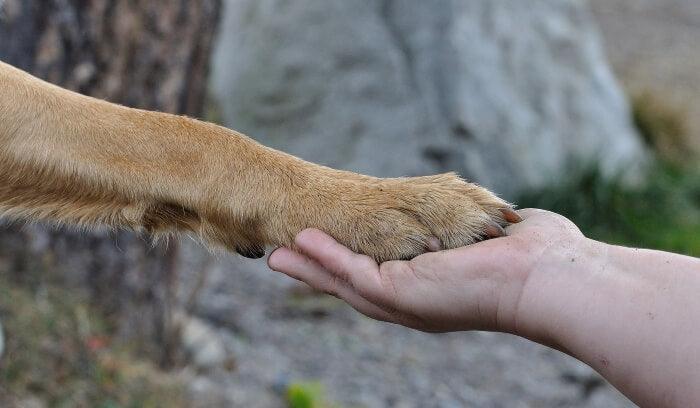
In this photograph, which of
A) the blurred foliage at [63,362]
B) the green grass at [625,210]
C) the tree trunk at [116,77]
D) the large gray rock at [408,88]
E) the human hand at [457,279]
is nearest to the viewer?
the human hand at [457,279]

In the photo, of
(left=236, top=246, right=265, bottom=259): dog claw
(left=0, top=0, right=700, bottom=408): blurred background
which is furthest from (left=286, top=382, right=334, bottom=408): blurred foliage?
(left=236, top=246, right=265, bottom=259): dog claw

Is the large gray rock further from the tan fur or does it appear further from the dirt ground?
A: the tan fur

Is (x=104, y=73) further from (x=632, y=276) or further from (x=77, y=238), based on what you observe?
(x=632, y=276)

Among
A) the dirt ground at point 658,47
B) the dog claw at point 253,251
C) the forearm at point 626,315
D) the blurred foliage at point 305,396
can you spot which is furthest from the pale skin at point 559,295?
the dirt ground at point 658,47

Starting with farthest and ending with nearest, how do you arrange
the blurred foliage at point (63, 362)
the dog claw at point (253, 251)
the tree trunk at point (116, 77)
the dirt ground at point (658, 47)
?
the dirt ground at point (658, 47), the tree trunk at point (116, 77), the blurred foliage at point (63, 362), the dog claw at point (253, 251)

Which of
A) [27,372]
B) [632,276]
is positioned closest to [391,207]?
[632,276]

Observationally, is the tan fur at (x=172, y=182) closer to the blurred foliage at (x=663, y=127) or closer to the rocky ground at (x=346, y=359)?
the rocky ground at (x=346, y=359)

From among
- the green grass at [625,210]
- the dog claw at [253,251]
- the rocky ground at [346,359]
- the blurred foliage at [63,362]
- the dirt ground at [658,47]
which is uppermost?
the dirt ground at [658,47]

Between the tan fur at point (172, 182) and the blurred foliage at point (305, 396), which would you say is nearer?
the tan fur at point (172, 182)

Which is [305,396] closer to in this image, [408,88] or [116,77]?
[116,77]
